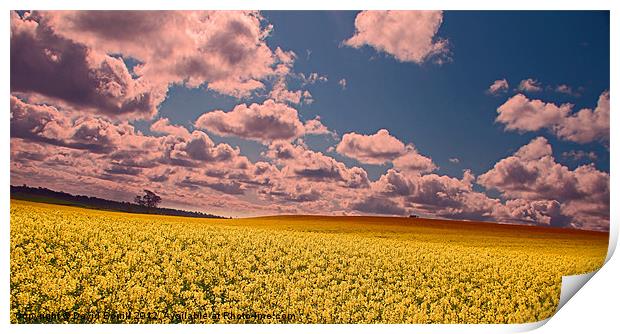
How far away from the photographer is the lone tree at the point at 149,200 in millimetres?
12727

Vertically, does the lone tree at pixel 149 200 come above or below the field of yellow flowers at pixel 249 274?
above

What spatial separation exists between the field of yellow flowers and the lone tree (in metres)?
0.52

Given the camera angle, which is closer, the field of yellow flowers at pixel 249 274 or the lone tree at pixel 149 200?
the field of yellow flowers at pixel 249 274

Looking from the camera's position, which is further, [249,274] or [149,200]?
[149,200]

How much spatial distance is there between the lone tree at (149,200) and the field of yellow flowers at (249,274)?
20.3 inches

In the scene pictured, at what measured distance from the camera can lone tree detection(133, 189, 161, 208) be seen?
12727 millimetres

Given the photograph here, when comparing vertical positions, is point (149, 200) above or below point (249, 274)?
above

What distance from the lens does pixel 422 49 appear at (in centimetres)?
1348

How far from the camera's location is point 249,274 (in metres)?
11.6

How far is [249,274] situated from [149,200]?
110 inches

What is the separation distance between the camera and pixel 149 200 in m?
12.8

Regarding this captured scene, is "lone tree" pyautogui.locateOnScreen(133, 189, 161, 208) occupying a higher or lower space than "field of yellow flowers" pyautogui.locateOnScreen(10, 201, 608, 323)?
higher
